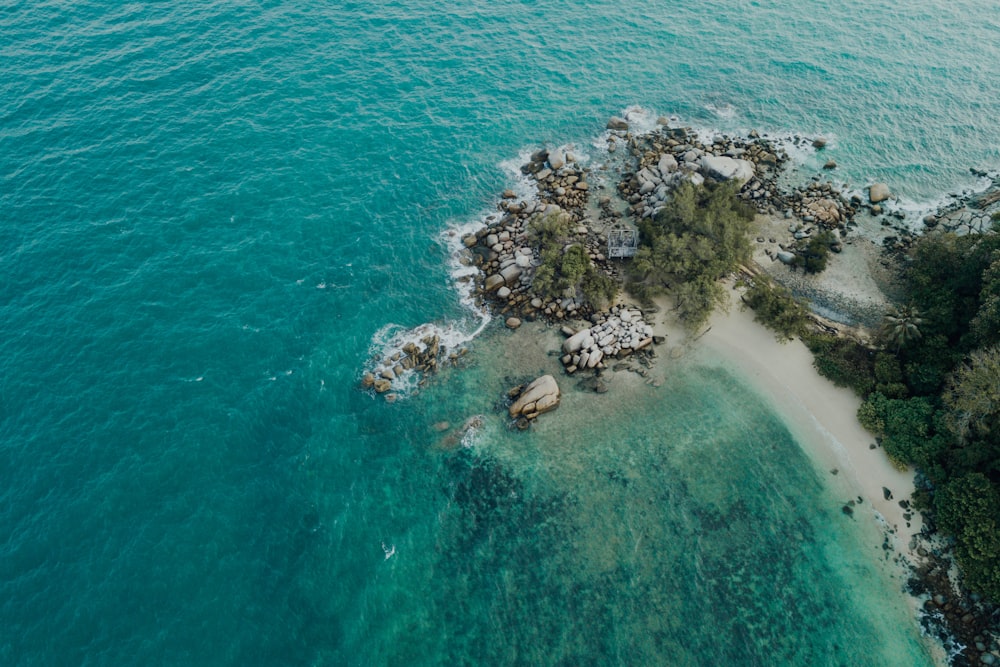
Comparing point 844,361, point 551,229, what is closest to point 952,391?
point 844,361

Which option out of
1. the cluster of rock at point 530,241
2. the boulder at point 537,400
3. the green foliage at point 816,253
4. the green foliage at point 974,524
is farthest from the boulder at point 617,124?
the green foliage at point 974,524

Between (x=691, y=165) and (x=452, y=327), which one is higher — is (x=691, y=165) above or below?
above

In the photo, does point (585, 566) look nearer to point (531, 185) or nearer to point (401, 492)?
point (401, 492)

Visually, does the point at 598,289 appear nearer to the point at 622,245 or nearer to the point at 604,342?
the point at 604,342

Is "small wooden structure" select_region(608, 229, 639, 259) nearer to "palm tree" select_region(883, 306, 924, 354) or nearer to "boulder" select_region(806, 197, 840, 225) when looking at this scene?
"boulder" select_region(806, 197, 840, 225)

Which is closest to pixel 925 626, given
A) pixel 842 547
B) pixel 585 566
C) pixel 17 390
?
pixel 842 547

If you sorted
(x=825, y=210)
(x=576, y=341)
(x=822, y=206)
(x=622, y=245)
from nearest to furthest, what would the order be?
(x=576, y=341), (x=622, y=245), (x=825, y=210), (x=822, y=206)

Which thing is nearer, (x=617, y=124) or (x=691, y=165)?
(x=691, y=165)

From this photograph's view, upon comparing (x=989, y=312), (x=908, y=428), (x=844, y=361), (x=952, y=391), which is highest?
(x=989, y=312)
